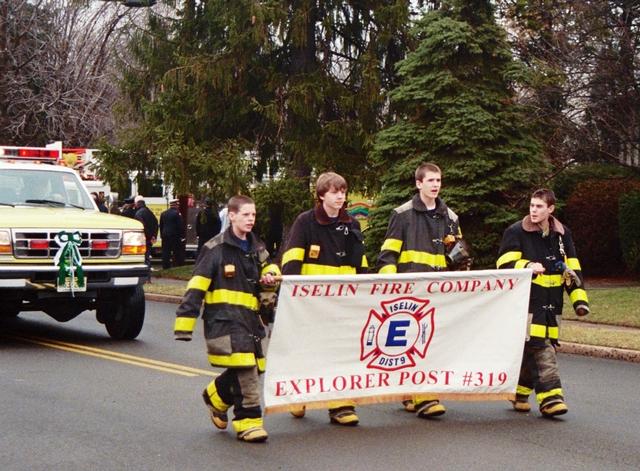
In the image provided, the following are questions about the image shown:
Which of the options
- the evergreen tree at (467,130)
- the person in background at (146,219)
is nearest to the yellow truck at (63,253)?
the evergreen tree at (467,130)

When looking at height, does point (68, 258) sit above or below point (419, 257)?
below

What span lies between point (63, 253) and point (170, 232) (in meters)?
15.1

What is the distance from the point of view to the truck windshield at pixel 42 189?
1445 cm

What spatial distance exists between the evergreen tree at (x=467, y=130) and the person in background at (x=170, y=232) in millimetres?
7466

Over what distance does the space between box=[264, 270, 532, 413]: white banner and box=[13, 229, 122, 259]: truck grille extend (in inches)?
230

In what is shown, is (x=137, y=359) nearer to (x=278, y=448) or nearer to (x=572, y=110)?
(x=278, y=448)

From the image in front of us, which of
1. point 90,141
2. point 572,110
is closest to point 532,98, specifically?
point 572,110

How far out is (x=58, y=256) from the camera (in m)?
13.3

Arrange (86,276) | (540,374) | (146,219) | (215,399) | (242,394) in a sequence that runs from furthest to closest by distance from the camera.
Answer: (146,219)
(86,276)
(540,374)
(215,399)
(242,394)

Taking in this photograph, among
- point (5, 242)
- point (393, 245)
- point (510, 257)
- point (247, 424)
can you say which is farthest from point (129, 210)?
point (247, 424)

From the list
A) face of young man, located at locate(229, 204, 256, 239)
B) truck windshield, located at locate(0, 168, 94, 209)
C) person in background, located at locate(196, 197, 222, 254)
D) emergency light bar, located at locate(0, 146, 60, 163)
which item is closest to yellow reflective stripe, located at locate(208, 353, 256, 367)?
face of young man, located at locate(229, 204, 256, 239)

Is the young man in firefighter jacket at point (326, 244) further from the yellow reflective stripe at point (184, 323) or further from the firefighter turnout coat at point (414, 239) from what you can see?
the yellow reflective stripe at point (184, 323)

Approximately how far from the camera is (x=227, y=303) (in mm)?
7895

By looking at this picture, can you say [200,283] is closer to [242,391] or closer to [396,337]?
[242,391]
